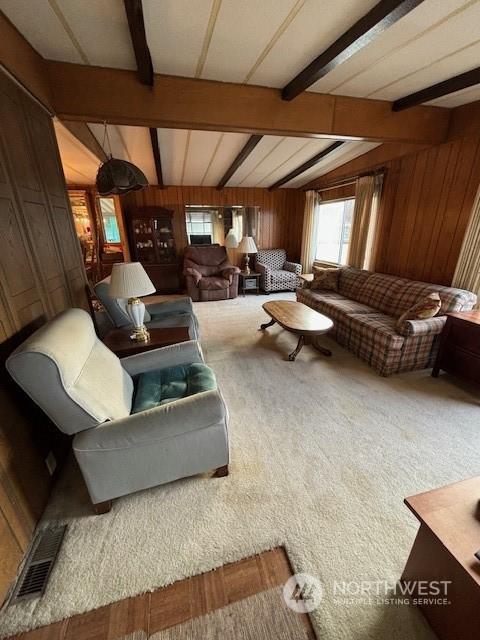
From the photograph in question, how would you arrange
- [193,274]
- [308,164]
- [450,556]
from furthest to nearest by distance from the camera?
1. [193,274]
2. [308,164]
3. [450,556]

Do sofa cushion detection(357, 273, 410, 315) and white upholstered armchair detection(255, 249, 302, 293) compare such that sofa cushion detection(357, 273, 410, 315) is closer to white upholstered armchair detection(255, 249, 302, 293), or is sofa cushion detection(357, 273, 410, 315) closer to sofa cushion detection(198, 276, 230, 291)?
white upholstered armchair detection(255, 249, 302, 293)

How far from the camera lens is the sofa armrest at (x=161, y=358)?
5.82 feet

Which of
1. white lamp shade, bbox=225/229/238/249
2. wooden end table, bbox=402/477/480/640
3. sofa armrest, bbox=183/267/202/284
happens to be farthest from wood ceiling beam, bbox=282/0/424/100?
white lamp shade, bbox=225/229/238/249

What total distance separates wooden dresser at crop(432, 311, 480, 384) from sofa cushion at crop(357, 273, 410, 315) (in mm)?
670

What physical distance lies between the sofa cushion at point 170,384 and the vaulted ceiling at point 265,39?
2020 millimetres

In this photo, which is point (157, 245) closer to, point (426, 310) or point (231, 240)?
point (231, 240)

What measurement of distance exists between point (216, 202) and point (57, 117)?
13.1ft

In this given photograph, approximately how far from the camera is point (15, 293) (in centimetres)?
133

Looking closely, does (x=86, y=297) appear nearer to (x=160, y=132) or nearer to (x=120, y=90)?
(x=120, y=90)

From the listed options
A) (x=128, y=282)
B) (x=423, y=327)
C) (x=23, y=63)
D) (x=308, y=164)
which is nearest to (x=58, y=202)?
(x=23, y=63)

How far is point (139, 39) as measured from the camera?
145cm

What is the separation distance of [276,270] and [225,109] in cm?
402

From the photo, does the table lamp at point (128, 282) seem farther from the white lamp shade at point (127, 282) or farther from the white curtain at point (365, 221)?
the white curtain at point (365, 221)

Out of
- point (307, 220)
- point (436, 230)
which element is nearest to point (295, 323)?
point (436, 230)
